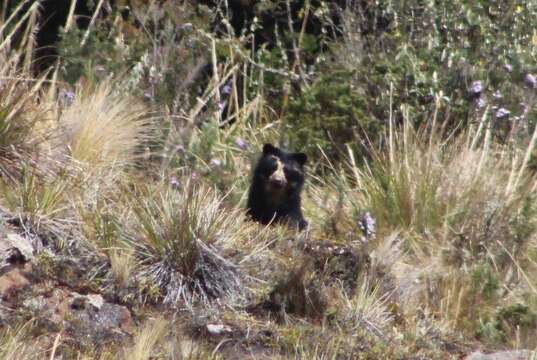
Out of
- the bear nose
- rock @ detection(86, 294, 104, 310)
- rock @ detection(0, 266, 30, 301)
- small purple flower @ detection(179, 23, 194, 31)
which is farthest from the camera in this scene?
small purple flower @ detection(179, 23, 194, 31)

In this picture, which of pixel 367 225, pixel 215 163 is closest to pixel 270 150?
pixel 215 163

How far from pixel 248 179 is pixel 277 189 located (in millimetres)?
1149

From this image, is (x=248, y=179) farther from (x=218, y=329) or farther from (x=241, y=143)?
(x=218, y=329)

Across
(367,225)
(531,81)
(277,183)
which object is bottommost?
(367,225)

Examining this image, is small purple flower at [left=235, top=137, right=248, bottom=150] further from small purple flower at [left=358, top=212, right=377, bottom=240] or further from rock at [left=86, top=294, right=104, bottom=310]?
rock at [left=86, top=294, right=104, bottom=310]

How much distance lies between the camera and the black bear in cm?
895

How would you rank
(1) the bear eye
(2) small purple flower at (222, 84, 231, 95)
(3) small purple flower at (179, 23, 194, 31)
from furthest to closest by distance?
(3) small purple flower at (179, 23, 194, 31), (2) small purple flower at (222, 84, 231, 95), (1) the bear eye

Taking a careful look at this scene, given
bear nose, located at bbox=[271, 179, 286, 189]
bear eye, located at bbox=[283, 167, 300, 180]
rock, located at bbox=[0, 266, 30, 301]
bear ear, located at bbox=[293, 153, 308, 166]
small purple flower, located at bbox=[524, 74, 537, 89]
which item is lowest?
rock, located at bbox=[0, 266, 30, 301]

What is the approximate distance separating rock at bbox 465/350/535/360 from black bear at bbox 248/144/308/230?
1.89 m

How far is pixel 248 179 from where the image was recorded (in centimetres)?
1009

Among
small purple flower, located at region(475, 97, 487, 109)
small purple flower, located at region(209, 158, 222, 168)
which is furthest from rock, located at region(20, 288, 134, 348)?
small purple flower, located at region(475, 97, 487, 109)

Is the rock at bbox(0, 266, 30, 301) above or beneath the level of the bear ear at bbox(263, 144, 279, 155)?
Result: beneath

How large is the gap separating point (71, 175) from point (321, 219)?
2156 mm

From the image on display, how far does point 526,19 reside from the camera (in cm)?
1236
